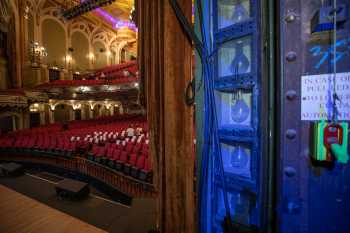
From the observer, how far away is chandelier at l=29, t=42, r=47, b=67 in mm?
12336

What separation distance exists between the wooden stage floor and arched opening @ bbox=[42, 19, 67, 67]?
15008mm

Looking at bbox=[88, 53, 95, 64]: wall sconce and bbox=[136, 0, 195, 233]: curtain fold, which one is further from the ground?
bbox=[88, 53, 95, 64]: wall sconce

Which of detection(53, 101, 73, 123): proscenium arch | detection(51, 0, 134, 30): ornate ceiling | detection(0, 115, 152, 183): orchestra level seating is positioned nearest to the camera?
detection(0, 115, 152, 183): orchestra level seating

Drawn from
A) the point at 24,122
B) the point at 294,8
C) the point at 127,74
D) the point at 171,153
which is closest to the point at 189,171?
the point at 171,153

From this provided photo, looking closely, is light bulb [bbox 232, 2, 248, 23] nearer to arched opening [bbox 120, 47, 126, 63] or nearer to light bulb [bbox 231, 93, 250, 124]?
light bulb [bbox 231, 93, 250, 124]

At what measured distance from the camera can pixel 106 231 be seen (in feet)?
6.64

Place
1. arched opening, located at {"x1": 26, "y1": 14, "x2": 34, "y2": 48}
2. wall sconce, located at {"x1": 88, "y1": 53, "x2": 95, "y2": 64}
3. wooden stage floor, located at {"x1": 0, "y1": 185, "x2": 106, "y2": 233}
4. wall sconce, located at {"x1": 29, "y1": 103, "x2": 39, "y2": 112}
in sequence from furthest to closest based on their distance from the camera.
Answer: wall sconce, located at {"x1": 88, "y1": 53, "x2": 95, "y2": 64}
arched opening, located at {"x1": 26, "y1": 14, "x2": 34, "y2": 48}
wall sconce, located at {"x1": 29, "y1": 103, "x2": 39, "y2": 112}
wooden stage floor, located at {"x1": 0, "y1": 185, "x2": 106, "y2": 233}

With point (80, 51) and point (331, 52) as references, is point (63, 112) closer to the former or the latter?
point (80, 51)

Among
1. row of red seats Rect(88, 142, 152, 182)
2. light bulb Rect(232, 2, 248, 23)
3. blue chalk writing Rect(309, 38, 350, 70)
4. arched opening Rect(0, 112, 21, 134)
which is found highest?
light bulb Rect(232, 2, 248, 23)

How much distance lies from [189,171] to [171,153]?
0.57ft

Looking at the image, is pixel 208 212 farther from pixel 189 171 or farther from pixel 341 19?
pixel 341 19

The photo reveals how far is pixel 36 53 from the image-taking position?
495 inches

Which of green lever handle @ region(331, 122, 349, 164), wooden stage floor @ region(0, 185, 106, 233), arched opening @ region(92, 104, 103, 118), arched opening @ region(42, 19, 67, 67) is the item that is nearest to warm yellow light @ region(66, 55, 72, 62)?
arched opening @ region(42, 19, 67, 67)

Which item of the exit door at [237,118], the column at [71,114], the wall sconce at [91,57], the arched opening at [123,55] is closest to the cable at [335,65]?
the exit door at [237,118]
